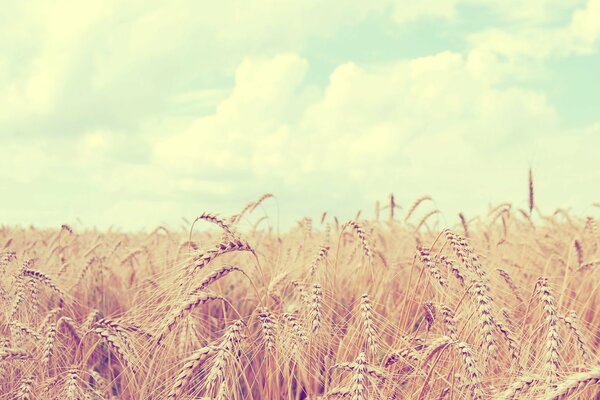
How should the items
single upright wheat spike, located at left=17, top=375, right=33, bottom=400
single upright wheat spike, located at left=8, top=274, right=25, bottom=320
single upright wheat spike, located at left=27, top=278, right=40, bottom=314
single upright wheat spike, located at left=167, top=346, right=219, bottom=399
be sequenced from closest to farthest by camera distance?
single upright wheat spike, located at left=167, top=346, right=219, bottom=399, single upright wheat spike, located at left=17, top=375, right=33, bottom=400, single upright wheat spike, located at left=8, top=274, right=25, bottom=320, single upright wheat spike, located at left=27, top=278, right=40, bottom=314

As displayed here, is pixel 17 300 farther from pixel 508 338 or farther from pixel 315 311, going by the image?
pixel 508 338


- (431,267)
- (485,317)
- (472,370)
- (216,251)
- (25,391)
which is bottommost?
(25,391)

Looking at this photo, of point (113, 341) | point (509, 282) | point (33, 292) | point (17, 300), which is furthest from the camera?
point (509, 282)

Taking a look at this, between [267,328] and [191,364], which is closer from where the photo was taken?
[191,364]

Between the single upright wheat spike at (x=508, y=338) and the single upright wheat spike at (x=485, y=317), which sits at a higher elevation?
the single upright wheat spike at (x=485, y=317)

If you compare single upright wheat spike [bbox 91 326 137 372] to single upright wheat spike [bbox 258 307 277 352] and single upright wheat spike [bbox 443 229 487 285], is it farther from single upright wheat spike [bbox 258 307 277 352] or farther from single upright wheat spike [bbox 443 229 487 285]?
single upright wheat spike [bbox 443 229 487 285]

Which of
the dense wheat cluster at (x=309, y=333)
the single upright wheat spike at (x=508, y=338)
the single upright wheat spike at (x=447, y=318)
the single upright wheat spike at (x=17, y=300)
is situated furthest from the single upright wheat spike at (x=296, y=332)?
the single upright wheat spike at (x=17, y=300)

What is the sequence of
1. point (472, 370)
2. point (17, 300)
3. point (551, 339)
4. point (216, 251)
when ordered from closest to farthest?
point (472, 370)
point (551, 339)
point (216, 251)
point (17, 300)

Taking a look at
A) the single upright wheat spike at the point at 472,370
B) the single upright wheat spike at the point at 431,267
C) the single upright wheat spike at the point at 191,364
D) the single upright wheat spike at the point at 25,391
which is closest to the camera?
the single upright wheat spike at the point at 472,370

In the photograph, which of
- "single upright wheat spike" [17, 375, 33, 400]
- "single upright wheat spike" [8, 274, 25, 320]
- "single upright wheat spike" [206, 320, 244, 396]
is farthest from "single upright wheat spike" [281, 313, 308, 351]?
"single upright wheat spike" [8, 274, 25, 320]

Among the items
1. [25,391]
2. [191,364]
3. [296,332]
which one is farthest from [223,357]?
[25,391]

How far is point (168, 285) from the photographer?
2701mm

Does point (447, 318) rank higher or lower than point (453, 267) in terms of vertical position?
lower

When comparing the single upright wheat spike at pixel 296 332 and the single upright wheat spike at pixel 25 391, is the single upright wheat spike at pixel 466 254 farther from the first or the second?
the single upright wheat spike at pixel 25 391
